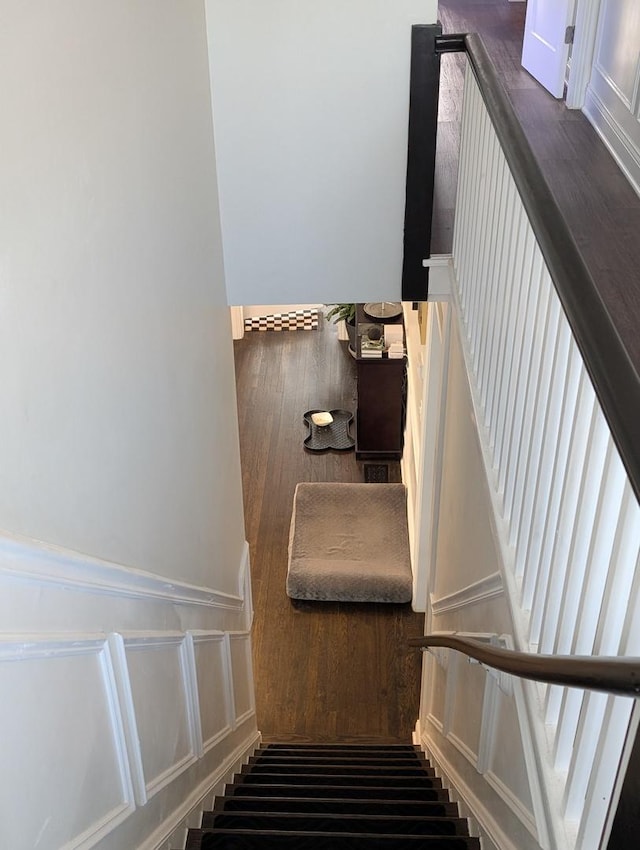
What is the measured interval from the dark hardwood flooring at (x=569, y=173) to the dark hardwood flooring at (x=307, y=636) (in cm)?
333

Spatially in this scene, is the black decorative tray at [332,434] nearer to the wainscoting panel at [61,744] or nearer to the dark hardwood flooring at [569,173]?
the dark hardwood flooring at [569,173]

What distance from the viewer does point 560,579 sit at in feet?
6.36

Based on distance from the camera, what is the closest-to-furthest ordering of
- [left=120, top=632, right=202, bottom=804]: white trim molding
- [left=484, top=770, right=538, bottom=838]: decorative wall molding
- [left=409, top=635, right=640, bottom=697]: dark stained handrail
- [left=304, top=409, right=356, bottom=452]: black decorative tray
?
1. [left=409, top=635, right=640, bottom=697]: dark stained handrail
2. [left=484, top=770, right=538, bottom=838]: decorative wall molding
3. [left=120, top=632, right=202, bottom=804]: white trim molding
4. [left=304, top=409, right=356, bottom=452]: black decorative tray

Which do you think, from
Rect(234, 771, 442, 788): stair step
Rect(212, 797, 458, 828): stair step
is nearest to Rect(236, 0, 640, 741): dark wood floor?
Rect(234, 771, 442, 788): stair step

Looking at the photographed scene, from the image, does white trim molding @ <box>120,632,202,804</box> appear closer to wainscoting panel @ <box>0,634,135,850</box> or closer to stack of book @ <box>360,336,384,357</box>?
wainscoting panel @ <box>0,634,135,850</box>

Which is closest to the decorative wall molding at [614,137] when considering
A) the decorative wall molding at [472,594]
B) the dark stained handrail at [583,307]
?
the dark stained handrail at [583,307]

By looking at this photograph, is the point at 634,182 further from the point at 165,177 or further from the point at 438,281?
the point at 165,177

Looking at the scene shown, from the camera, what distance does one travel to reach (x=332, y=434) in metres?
8.83

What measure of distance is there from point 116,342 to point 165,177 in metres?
0.94

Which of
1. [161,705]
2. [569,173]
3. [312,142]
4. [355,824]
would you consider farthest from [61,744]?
[569,173]

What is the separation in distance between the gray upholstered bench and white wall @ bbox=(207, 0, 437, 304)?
2874 millimetres

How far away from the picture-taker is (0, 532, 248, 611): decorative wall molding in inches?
62.2

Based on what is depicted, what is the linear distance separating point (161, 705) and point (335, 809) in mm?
1017

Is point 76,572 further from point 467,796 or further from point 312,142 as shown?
point 312,142
